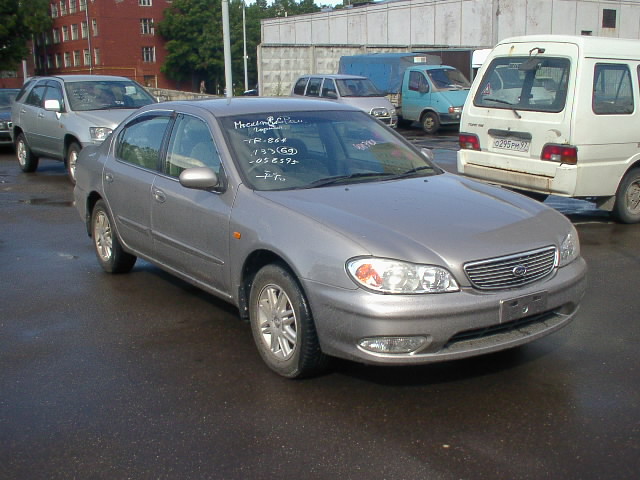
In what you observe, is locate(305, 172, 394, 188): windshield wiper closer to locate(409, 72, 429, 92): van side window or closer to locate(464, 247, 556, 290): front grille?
locate(464, 247, 556, 290): front grille

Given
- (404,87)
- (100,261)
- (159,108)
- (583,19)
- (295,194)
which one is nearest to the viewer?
(295,194)

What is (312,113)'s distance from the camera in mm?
5578

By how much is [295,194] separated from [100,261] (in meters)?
2.98

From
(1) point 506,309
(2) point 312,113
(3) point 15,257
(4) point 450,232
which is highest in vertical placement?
(2) point 312,113

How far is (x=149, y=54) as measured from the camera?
76.0m

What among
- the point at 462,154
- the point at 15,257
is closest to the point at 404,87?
the point at 462,154

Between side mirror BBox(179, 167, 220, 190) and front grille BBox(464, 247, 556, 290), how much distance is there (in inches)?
69.6

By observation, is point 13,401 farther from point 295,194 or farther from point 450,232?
point 450,232

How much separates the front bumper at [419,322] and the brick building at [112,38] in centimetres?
6940

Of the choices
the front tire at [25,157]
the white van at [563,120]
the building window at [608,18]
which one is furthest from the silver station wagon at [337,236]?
the building window at [608,18]

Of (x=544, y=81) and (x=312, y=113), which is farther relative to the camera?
(x=544, y=81)

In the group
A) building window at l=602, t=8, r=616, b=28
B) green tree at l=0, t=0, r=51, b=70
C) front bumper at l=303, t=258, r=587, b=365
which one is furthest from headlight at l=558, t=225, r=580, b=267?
green tree at l=0, t=0, r=51, b=70

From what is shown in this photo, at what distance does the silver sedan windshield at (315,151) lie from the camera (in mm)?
4992

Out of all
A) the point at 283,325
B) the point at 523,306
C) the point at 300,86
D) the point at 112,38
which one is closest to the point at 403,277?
the point at 523,306
